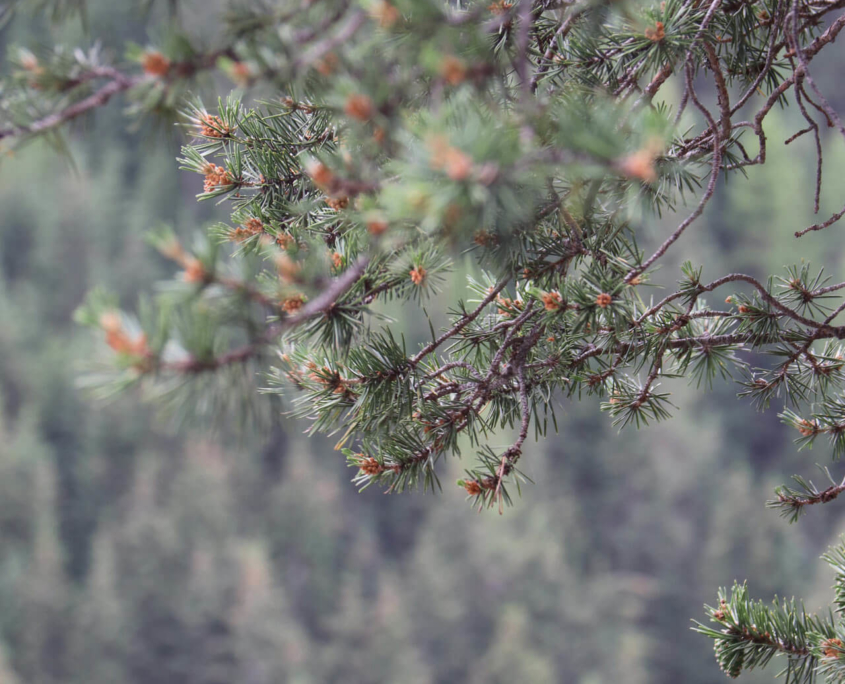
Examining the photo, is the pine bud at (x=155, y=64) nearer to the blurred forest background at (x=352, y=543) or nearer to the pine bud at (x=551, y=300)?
the pine bud at (x=551, y=300)

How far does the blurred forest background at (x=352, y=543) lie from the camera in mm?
15234

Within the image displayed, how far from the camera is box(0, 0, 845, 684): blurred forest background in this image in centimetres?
1523

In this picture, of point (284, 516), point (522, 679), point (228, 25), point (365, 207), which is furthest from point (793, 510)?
point (284, 516)

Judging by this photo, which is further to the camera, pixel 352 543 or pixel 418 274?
pixel 352 543

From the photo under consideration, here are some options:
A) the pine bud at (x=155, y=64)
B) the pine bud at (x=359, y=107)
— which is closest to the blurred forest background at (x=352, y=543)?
the pine bud at (x=155, y=64)

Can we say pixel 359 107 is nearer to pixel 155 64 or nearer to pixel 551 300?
pixel 155 64

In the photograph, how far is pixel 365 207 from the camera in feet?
2.83

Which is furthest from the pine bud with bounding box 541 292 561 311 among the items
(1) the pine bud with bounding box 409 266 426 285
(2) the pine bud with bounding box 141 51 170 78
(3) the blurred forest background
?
(3) the blurred forest background

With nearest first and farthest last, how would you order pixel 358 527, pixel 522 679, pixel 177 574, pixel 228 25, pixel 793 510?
pixel 228 25
pixel 793 510
pixel 522 679
pixel 177 574
pixel 358 527

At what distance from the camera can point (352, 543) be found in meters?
18.6

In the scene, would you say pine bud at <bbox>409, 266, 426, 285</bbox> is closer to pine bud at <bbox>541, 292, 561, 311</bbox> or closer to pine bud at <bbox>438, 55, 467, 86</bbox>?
pine bud at <bbox>541, 292, 561, 311</bbox>

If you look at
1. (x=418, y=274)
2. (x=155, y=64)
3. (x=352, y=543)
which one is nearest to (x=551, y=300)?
(x=418, y=274)

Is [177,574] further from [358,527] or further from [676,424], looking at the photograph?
[676,424]

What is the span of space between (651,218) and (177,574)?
1646 centimetres
